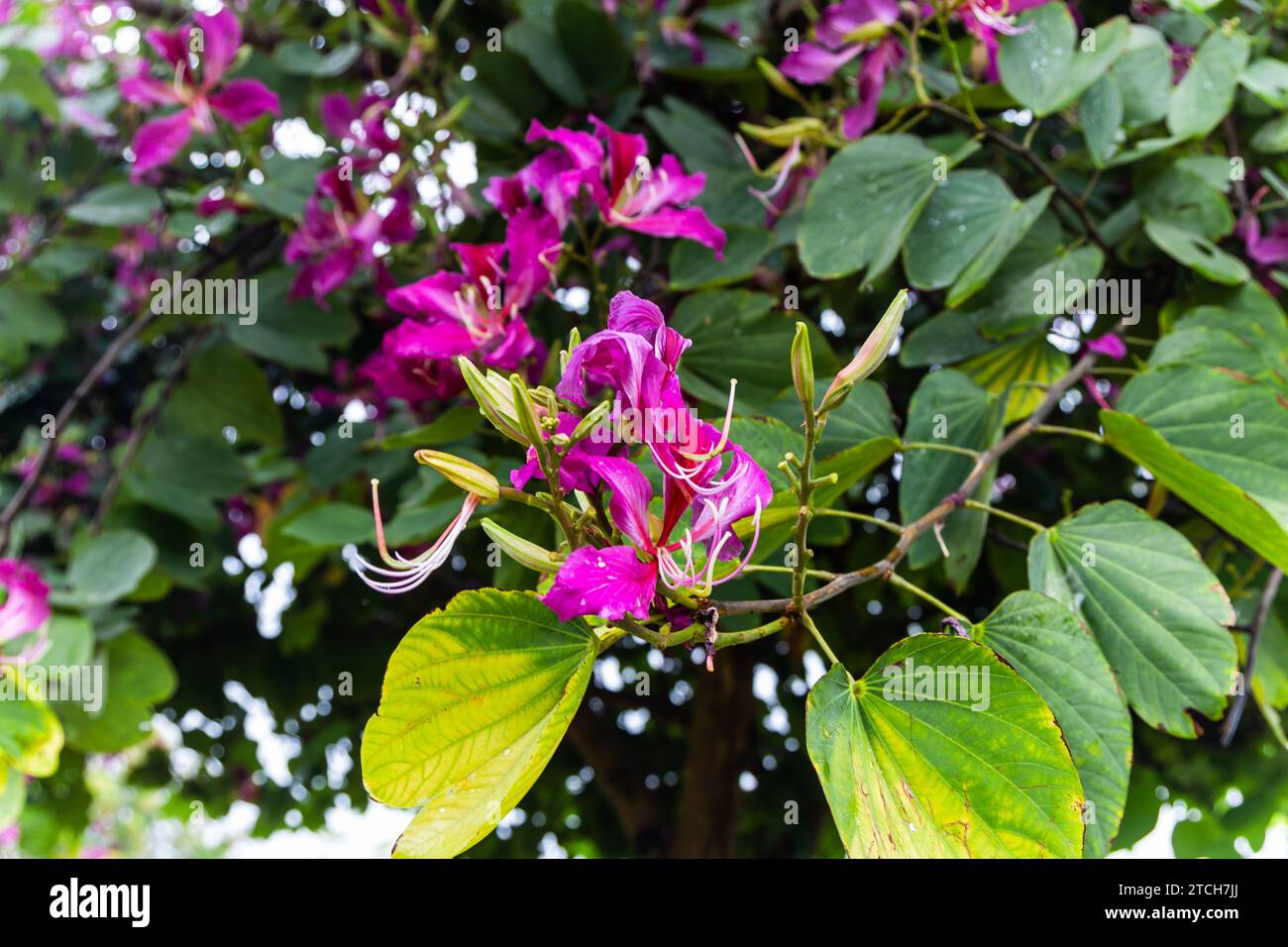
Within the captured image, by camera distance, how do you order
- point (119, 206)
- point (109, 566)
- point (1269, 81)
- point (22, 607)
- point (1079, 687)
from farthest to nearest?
point (119, 206), point (109, 566), point (22, 607), point (1269, 81), point (1079, 687)

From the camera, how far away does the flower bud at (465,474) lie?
0.59 m

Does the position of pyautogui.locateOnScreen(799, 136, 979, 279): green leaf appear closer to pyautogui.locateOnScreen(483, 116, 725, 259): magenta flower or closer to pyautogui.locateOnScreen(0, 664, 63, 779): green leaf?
pyautogui.locateOnScreen(483, 116, 725, 259): magenta flower

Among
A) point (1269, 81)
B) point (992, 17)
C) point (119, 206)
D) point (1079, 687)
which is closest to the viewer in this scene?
point (1079, 687)

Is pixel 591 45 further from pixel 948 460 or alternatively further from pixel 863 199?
pixel 948 460

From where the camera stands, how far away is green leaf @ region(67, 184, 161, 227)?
1503 millimetres

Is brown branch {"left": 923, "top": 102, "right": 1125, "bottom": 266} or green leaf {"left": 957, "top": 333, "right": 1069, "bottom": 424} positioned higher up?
brown branch {"left": 923, "top": 102, "right": 1125, "bottom": 266}

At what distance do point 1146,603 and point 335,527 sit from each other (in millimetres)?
808

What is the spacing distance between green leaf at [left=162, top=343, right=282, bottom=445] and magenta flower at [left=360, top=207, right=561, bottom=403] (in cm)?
67

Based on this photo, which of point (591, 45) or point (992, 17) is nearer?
point (992, 17)

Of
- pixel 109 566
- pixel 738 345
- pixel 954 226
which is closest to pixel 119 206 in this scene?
pixel 109 566

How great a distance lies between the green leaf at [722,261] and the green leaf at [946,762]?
Result: 1.71ft


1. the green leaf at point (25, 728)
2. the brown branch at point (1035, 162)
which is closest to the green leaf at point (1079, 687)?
the brown branch at point (1035, 162)

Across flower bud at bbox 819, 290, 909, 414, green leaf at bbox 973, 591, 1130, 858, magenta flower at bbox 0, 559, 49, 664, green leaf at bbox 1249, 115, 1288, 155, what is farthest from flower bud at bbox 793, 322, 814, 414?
magenta flower at bbox 0, 559, 49, 664

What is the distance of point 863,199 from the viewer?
3.50 feet
